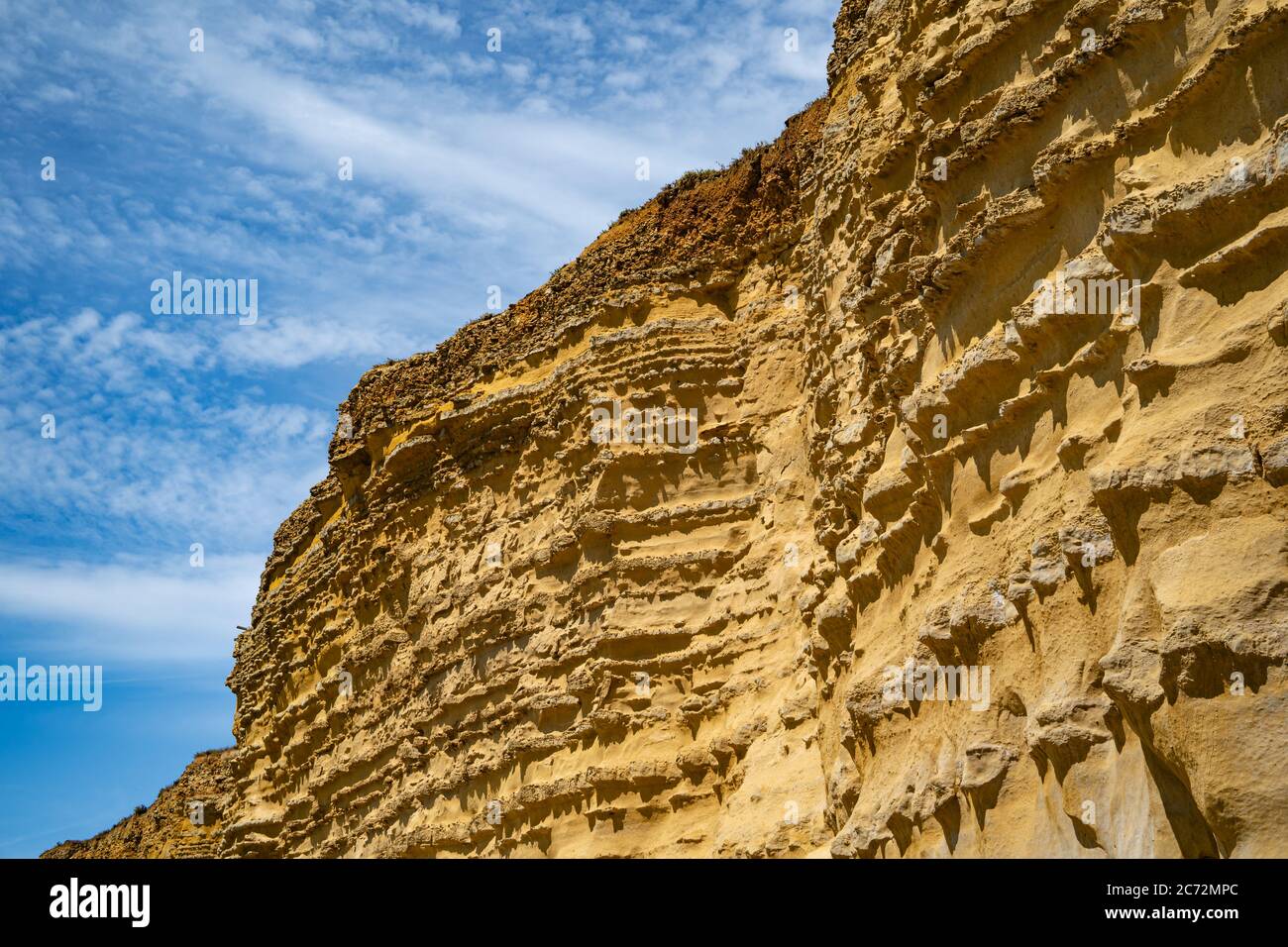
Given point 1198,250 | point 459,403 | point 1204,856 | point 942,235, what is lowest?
point 1204,856

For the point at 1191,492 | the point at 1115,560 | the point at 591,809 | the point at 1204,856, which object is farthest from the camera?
the point at 591,809

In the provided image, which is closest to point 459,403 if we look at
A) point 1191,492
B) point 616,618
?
point 616,618

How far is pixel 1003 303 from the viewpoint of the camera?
8.68 metres

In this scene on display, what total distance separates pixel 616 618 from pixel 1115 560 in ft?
28.6

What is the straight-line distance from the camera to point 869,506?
33.8 feet

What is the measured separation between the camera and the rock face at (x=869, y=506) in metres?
6.48

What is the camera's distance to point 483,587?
57.4ft

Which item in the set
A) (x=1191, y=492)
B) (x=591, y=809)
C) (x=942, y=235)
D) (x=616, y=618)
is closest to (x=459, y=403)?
(x=616, y=618)

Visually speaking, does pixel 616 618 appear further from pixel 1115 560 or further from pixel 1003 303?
pixel 1115 560

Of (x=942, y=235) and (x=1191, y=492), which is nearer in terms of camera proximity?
(x=1191, y=492)

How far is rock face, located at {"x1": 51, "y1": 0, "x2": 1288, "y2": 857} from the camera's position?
255 inches
